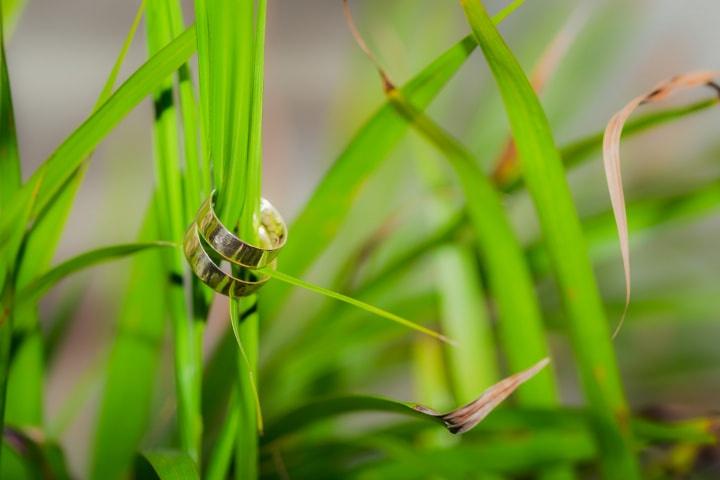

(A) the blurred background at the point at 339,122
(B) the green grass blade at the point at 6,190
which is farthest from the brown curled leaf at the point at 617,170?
(A) the blurred background at the point at 339,122

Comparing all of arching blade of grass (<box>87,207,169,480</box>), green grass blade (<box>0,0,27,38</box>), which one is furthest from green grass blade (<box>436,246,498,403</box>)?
green grass blade (<box>0,0,27,38</box>)

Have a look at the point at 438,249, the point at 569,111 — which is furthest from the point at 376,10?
the point at 438,249

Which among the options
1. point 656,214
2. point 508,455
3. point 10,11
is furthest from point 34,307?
point 656,214

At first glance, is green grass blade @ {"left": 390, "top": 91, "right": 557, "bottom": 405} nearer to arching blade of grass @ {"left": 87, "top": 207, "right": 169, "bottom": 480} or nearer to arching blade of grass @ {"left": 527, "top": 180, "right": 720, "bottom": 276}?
arching blade of grass @ {"left": 527, "top": 180, "right": 720, "bottom": 276}

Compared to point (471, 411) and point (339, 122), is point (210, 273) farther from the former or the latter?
point (339, 122)

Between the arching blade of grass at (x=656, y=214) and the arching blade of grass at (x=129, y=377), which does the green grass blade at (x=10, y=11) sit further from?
the arching blade of grass at (x=656, y=214)

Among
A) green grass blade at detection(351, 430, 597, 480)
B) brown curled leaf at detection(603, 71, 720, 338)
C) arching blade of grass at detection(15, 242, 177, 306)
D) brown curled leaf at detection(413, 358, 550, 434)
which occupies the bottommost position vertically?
green grass blade at detection(351, 430, 597, 480)

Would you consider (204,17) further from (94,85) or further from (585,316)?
(94,85)
